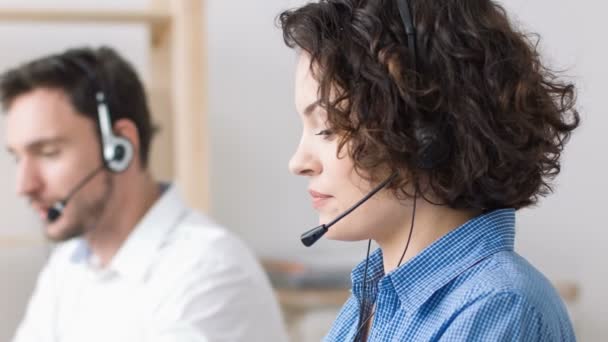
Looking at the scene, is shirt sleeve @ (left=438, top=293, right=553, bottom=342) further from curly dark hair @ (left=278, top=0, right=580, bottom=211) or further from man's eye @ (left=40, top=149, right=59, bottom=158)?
man's eye @ (left=40, top=149, right=59, bottom=158)

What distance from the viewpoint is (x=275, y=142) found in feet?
8.15

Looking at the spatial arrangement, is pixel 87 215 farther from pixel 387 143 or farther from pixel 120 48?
pixel 387 143

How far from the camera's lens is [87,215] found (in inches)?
67.9

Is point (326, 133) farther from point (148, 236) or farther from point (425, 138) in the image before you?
point (148, 236)

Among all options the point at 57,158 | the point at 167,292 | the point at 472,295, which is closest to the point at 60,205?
the point at 57,158

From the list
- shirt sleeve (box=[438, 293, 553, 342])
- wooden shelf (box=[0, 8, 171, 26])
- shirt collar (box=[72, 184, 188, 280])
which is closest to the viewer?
shirt sleeve (box=[438, 293, 553, 342])

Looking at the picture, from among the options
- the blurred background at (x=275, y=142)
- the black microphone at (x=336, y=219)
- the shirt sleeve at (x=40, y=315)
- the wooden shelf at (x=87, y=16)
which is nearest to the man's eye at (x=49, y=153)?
the shirt sleeve at (x=40, y=315)

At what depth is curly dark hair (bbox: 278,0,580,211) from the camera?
0.79 metres

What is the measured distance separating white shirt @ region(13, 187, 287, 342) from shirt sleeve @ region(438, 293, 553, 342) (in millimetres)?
795

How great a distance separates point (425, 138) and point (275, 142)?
67.0 inches

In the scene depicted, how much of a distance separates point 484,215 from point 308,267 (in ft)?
4.75

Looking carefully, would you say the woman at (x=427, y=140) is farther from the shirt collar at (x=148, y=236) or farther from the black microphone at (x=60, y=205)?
the black microphone at (x=60, y=205)

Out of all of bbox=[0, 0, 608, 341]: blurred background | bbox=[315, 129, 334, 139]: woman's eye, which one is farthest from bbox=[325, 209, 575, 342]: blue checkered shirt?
bbox=[0, 0, 608, 341]: blurred background

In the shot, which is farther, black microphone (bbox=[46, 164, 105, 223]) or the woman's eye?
black microphone (bbox=[46, 164, 105, 223])
